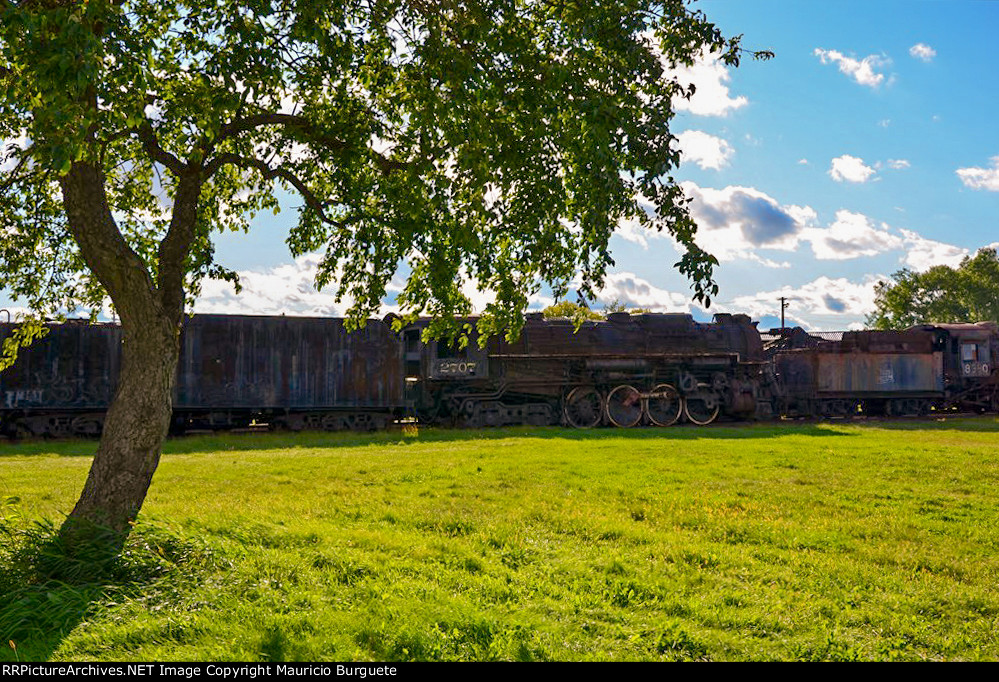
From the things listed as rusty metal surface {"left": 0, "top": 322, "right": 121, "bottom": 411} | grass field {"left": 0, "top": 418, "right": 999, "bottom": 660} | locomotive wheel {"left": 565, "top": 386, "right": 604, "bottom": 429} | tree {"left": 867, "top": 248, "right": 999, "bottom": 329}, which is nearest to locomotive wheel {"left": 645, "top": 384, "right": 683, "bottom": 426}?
locomotive wheel {"left": 565, "top": 386, "right": 604, "bottom": 429}

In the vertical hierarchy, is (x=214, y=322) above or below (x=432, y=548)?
above

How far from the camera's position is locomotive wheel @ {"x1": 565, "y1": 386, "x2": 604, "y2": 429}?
25.5 m

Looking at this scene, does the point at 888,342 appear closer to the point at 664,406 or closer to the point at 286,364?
the point at 664,406

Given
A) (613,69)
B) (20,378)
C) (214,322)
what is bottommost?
(20,378)

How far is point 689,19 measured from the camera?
24.9 ft

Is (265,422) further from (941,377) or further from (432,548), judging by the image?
(941,377)

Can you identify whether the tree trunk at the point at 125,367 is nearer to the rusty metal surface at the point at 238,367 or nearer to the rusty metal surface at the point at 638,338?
the rusty metal surface at the point at 238,367

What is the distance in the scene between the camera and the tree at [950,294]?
76.8 m

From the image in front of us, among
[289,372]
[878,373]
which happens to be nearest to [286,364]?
[289,372]

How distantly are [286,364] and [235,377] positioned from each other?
5.15 ft

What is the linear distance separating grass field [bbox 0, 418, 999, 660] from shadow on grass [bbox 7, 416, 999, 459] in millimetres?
4488

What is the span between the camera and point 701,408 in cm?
2667

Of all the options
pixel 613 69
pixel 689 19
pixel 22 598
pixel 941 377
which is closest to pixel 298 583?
pixel 22 598
